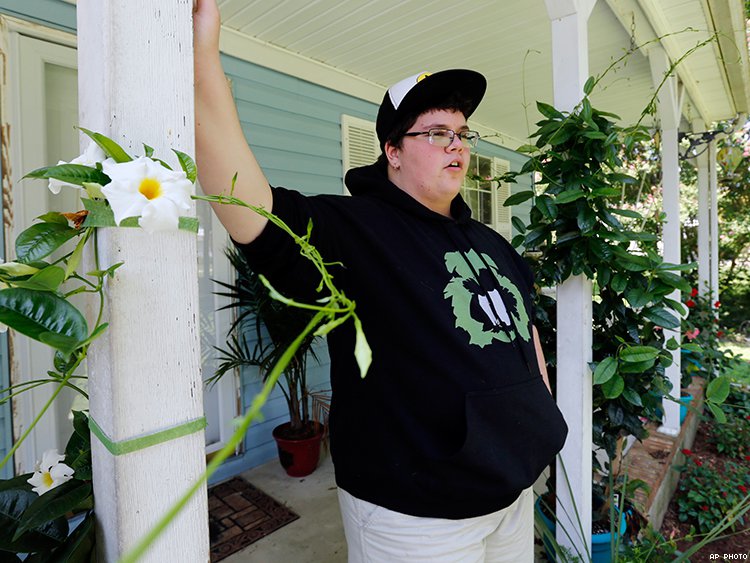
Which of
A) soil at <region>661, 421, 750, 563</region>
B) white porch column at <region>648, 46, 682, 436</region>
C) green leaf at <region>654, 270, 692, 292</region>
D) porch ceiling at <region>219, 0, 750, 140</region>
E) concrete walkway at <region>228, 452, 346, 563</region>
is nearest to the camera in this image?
green leaf at <region>654, 270, 692, 292</region>

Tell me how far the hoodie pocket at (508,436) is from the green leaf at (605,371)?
0.58m

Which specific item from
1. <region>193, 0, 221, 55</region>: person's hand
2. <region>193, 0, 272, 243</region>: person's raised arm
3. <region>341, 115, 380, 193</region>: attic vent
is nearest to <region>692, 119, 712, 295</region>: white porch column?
<region>341, 115, 380, 193</region>: attic vent

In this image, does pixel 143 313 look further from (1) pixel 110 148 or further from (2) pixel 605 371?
(2) pixel 605 371

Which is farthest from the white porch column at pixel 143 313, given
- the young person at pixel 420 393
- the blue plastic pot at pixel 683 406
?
the blue plastic pot at pixel 683 406

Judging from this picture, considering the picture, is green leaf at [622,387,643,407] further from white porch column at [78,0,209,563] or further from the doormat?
the doormat

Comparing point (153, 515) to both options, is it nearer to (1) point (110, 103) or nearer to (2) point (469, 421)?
(1) point (110, 103)

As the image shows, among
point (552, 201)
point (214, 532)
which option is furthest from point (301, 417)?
point (552, 201)

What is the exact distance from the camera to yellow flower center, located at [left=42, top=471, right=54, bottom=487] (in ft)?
2.10

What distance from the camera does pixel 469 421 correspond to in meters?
1.04

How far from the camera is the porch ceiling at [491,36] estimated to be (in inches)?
105

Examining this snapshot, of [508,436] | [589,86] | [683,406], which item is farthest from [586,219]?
[683,406]

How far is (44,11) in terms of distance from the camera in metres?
2.15

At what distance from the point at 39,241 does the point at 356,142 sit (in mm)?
3550

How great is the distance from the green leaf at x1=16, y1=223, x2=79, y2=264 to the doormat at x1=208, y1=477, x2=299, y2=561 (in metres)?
2.30
